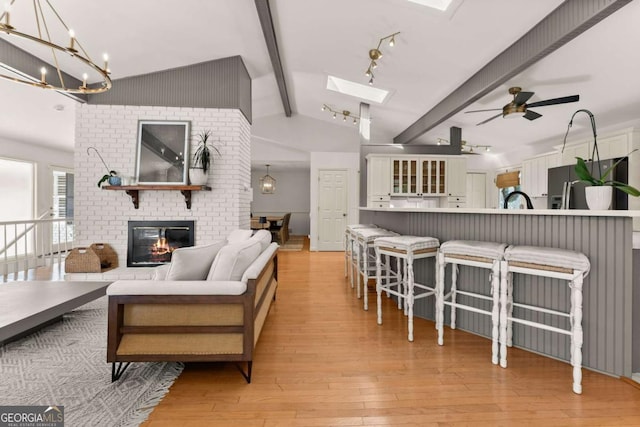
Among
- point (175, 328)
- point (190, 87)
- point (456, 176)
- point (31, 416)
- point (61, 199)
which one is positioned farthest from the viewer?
point (61, 199)

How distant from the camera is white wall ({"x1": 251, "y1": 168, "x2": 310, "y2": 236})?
10.6 m

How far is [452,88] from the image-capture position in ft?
14.1

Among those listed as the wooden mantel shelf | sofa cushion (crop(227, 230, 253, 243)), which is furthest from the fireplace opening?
sofa cushion (crop(227, 230, 253, 243))

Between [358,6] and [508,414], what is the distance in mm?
3530

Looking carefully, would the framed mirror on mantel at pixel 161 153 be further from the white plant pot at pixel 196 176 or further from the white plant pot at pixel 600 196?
the white plant pot at pixel 600 196

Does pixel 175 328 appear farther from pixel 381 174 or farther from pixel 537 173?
pixel 537 173

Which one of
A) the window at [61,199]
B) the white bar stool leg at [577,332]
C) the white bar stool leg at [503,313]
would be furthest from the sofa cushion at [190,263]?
the window at [61,199]

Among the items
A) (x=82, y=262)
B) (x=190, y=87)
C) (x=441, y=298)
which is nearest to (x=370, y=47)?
(x=190, y=87)

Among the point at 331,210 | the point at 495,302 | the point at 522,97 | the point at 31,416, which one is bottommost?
the point at 31,416

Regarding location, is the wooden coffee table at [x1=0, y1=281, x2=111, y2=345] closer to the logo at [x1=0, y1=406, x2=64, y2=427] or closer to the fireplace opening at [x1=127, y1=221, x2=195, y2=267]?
the logo at [x1=0, y1=406, x2=64, y2=427]

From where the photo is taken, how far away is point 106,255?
4.24m

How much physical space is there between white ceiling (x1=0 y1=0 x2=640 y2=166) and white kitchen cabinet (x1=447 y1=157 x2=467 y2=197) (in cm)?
70

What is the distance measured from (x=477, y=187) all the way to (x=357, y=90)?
399 cm

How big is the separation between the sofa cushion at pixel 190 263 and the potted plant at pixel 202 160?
236 centimetres
